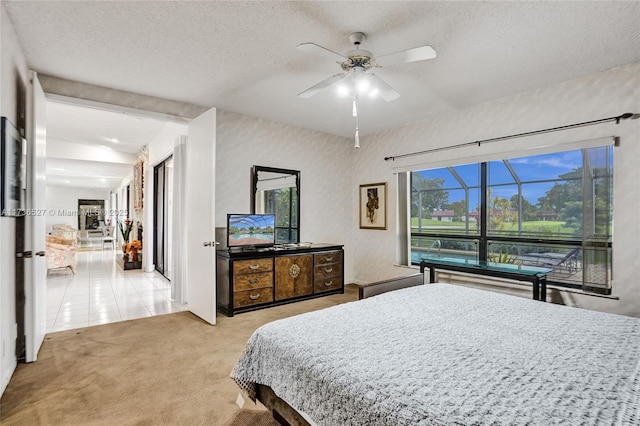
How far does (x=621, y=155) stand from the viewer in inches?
114

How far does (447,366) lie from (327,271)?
3.45 metres

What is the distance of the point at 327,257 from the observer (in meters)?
4.63

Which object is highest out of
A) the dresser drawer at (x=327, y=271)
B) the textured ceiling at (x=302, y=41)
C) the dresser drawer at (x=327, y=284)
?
the textured ceiling at (x=302, y=41)

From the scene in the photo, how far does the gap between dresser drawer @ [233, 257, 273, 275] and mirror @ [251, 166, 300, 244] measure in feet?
2.47

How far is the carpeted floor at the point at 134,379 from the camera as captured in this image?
1924 millimetres

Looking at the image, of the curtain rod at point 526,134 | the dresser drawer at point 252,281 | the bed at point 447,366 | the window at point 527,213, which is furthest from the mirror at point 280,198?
the bed at point 447,366

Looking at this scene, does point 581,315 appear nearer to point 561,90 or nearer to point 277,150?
point 561,90

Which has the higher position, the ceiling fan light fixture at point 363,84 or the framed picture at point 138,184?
the ceiling fan light fixture at point 363,84

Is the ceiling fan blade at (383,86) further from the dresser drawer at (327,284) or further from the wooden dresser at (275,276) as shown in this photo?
the dresser drawer at (327,284)

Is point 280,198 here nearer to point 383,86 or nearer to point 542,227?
point 383,86

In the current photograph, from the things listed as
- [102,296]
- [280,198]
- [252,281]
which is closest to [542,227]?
[280,198]

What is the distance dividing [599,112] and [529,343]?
107 inches

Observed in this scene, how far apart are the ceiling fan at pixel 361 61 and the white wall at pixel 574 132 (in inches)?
70.8

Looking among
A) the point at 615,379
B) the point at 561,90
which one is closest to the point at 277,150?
the point at 561,90
